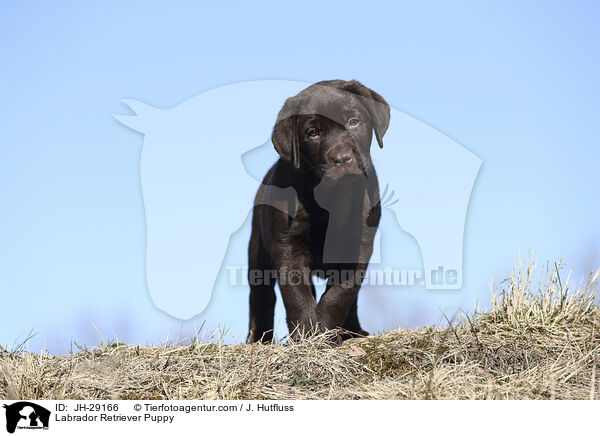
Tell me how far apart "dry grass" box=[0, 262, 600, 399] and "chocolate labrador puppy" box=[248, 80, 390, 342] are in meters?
0.72

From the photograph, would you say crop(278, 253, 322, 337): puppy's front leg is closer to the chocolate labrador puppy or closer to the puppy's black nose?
the chocolate labrador puppy

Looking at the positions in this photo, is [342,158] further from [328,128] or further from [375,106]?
[375,106]

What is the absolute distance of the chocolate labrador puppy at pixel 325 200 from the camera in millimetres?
5258

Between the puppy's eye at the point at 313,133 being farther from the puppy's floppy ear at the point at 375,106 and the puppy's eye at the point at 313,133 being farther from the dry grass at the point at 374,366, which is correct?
the dry grass at the point at 374,366

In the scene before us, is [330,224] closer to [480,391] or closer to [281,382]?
[281,382]

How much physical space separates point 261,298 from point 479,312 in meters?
2.61

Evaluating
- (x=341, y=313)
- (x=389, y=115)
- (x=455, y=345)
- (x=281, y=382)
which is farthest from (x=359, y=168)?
(x=281, y=382)

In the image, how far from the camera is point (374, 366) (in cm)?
398

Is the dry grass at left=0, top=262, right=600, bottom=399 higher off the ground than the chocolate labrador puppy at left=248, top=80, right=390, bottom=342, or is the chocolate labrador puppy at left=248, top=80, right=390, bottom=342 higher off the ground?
the chocolate labrador puppy at left=248, top=80, right=390, bottom=342

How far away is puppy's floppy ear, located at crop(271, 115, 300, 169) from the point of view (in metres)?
5.35
